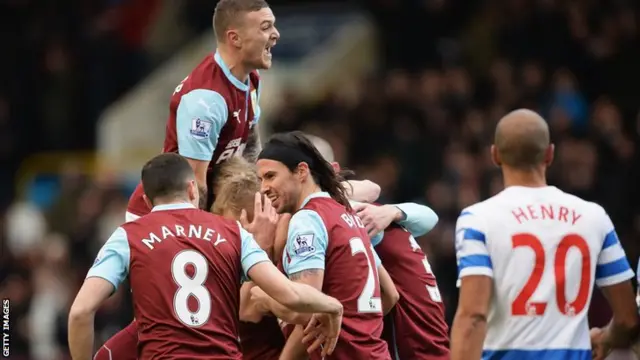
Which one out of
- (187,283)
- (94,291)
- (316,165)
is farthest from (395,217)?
(94,291)

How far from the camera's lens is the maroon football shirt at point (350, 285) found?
7.04m

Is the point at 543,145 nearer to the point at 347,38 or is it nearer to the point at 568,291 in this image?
the point at 568,291

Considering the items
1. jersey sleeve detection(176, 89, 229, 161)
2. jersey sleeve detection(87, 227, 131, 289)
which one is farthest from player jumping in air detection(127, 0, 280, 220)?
jersey sleeve detection(87, 227, 131, 289)

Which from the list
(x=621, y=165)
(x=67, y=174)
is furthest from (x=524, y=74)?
(x=67, y=174)

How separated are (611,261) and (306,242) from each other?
1.63m

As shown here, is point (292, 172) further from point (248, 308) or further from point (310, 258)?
point (248, 308)

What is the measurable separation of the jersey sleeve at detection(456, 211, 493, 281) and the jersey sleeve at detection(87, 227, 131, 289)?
1638mm

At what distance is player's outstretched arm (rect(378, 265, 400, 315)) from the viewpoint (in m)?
7.35

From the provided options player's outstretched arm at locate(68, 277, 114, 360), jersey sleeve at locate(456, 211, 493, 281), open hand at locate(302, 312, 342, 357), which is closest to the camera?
player's outstretched arm at locate(68, 277, 114, 360)

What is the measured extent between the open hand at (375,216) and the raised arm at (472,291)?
0.53 m

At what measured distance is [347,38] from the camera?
18.9 metres

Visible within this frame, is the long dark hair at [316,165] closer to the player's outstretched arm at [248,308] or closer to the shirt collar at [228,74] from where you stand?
the player's outstretched arm at [248,308]

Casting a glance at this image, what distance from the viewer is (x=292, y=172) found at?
725cm

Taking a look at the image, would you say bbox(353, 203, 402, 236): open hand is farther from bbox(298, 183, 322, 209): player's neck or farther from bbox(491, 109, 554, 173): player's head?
bbox(491, 109, 554, 173): player's head
